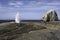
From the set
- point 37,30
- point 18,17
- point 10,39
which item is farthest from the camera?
point 18,17

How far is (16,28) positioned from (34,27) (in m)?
1.94

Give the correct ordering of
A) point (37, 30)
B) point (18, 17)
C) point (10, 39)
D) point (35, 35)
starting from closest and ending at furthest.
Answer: point (10, 39) → point (35, 35) → point (37, 30) → point (18, 17)

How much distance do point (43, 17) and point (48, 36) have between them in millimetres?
19290

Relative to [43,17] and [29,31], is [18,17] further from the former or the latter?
[43,17]

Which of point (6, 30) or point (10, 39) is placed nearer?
point (10, 39)

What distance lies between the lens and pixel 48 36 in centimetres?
1616

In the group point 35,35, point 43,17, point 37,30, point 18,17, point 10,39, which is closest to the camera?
point 10,39

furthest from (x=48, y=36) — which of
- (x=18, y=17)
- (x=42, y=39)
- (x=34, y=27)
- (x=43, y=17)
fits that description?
(x=43, y=17)

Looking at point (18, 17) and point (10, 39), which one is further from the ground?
point (18, 17)

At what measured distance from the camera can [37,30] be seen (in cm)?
1717

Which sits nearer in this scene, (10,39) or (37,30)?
(10,39)

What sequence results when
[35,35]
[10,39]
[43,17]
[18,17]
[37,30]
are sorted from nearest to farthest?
1. [10,39]
2. [35,35]
3. [37,30]
4. [18,17]
5. [43,17]

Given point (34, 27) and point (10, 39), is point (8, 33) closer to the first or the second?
point (10, 39)

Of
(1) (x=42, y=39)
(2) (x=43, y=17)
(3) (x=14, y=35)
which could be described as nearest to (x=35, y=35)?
(1) (x=42, y=39)
